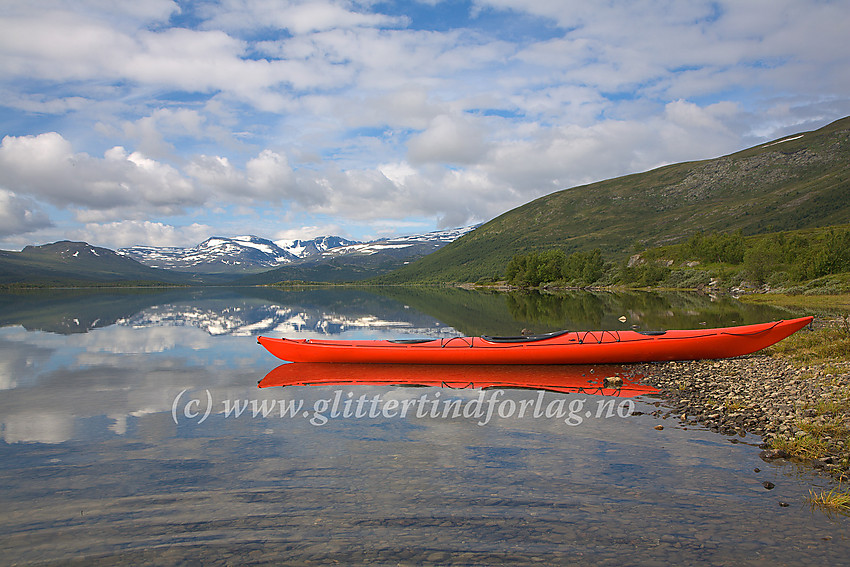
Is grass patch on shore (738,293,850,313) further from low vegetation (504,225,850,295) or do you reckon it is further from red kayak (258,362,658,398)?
red kayak (258,362,658,398)

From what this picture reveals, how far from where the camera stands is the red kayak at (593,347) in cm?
2009

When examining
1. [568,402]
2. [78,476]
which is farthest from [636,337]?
[78,476]

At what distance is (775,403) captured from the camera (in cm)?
1291

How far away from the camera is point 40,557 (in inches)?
285

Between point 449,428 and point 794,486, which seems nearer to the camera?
Answer: point 794,486

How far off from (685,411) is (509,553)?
9.03 metres

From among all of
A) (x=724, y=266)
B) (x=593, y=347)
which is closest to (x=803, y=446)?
(x=593, y=347)

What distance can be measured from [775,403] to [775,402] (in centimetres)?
10

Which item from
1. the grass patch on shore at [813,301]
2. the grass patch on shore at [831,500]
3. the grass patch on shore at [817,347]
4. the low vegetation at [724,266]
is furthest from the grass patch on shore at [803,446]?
the low vegetation at [724,266]

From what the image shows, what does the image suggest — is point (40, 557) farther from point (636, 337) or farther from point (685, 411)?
point (636, 337)

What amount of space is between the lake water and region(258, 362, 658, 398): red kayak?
120 centimetres

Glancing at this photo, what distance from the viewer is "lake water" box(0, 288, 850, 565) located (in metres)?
7.28

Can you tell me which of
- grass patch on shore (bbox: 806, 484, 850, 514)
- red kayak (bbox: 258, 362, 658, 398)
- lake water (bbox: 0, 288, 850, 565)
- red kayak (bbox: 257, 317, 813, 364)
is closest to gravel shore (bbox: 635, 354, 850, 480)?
lake water (bbox: 0, 288, 850, 565)

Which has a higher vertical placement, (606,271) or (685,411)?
(606,271)
